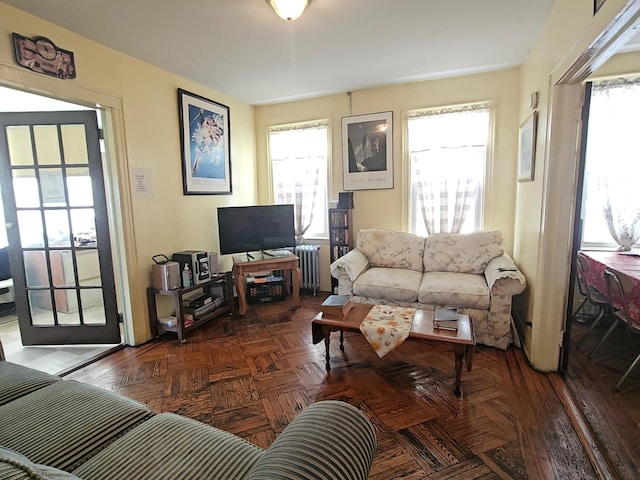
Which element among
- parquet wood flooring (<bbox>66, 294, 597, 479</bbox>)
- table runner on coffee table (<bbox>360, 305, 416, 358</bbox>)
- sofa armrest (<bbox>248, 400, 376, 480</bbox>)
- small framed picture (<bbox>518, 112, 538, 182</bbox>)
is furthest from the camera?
small framed picture (<bbox>518, 112, 538, 182</bbox>)

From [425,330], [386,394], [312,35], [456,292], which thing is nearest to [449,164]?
[456,292]

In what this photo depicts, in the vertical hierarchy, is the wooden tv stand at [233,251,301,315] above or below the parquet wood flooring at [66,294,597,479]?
above

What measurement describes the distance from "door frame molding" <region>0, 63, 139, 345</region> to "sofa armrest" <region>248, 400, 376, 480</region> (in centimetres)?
247

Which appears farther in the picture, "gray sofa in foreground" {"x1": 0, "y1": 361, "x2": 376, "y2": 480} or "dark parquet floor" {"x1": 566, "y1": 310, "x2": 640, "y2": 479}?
"dark parquet floor" {"x1": 566, "y1": 310, "x2": 640, "y2": 479}

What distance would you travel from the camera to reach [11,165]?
8.64ft

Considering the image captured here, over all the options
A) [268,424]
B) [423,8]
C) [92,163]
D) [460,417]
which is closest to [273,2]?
[423,8]

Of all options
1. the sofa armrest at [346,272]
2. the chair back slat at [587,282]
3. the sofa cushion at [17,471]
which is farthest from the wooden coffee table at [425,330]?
the sofa cushion at [17,471]

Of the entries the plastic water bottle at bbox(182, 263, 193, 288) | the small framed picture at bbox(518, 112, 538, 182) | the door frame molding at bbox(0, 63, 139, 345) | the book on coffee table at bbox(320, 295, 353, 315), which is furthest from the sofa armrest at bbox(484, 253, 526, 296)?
the door frame molding at bbox(0, 63, 139, 345)

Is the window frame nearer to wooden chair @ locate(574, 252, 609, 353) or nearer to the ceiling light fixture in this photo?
wooden chair @ locate(574, 252, 609, 353)

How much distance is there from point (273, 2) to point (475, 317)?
107 inches

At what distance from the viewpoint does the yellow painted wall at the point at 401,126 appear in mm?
3375

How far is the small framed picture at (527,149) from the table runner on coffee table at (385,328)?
151 centimetres

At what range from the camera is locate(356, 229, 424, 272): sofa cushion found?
3514 mm

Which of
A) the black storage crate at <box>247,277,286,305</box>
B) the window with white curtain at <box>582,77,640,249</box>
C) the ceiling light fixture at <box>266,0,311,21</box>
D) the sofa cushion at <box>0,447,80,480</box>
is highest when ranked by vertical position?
the ceiling light fixture at <box>266,0,311,21</box>
